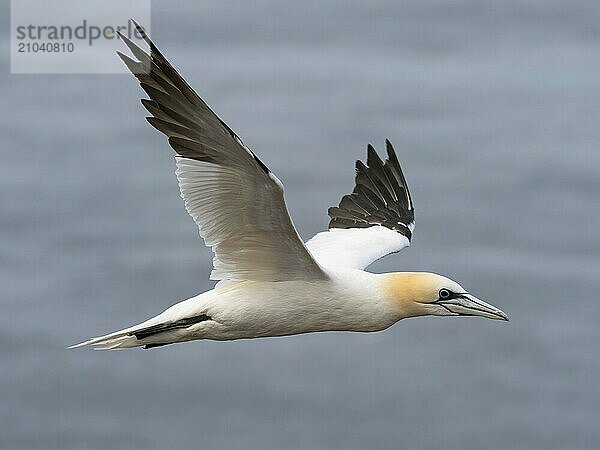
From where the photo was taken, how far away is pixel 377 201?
1321cm

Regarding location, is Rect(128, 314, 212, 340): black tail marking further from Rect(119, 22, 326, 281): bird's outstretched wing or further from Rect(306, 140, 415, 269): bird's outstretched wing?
Rect(306, 140, 415, 269): bird's outstretched wing

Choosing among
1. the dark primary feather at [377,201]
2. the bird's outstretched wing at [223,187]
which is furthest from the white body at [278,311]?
the dark primary feather at [377,201]

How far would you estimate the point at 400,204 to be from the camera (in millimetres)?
13180

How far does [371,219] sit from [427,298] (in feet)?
7.73

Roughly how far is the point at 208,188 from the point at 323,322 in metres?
1.22

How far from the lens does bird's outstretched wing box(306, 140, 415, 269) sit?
479 inches

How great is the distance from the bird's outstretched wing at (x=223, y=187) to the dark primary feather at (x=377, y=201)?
2532mm

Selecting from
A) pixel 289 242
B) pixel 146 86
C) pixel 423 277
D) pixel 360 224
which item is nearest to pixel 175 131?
pixel 146 86

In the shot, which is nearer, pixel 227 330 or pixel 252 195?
pixel 252 195

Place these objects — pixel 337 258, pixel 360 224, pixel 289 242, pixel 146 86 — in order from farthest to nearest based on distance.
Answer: pixel 360 224, pixel 337 258, pixel 289 242, pixel 146 86

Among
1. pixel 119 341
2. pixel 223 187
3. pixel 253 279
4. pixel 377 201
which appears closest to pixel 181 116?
pixel 223 187

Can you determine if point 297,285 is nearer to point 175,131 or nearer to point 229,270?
point 229,270

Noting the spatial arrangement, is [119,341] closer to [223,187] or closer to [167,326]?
[167,326]

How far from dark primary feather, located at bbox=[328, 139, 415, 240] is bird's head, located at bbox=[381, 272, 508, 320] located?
79.5 inches
